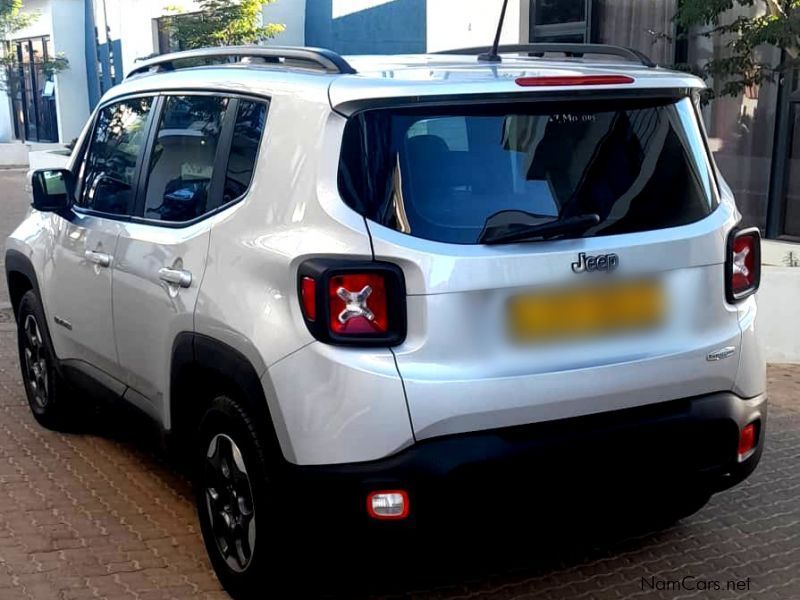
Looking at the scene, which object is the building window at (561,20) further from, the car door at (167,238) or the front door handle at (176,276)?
the front door handle at (176,276)

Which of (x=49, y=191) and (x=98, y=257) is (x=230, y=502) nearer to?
(x=98, y=257)

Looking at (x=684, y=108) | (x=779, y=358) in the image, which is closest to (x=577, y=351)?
(x=684, y=108)

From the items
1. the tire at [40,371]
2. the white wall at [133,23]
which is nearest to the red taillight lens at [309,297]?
the tire at [40,371]

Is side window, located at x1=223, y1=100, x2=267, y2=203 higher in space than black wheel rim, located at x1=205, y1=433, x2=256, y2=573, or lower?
higher

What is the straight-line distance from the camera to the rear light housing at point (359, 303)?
294cm

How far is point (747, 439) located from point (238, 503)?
1741 millimetres

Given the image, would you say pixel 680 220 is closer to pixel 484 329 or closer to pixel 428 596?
pixel 484 329

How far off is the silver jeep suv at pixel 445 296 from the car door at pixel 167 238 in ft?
0.07

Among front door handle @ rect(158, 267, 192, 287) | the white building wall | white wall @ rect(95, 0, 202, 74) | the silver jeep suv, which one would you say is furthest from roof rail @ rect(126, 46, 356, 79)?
the white building wall

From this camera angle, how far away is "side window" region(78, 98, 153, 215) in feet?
14.4

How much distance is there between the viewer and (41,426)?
5688mm

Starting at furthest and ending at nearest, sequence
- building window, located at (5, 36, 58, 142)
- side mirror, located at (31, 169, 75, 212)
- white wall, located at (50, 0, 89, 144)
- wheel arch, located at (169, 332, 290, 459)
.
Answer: building window, located at (5, 36, 58, 142) → white wall, located at (50, 0, 89, 144) → side mirror, located at (31, 169, 75, 212) → wheel arch, located at (169, 332, 290, 459)

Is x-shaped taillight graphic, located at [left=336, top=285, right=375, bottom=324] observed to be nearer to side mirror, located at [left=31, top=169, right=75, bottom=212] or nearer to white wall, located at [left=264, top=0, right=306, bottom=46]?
side mirror, located at [left=31, top=169, right=75, bottom=212]

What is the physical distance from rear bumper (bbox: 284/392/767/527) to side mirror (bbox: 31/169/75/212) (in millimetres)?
2338
